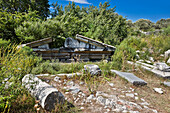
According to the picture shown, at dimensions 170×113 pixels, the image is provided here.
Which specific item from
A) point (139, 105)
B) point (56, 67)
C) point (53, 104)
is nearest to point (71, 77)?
point (56, 67)

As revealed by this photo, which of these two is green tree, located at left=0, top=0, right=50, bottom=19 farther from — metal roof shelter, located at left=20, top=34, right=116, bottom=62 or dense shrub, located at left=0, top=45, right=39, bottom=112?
dense shrub, located at left=0, top=45, right=39, bottom=112

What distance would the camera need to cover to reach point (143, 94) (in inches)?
131

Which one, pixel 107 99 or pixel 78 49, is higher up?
pixel 78 49

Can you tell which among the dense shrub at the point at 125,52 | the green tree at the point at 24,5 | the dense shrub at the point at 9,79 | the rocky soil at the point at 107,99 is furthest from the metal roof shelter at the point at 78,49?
the green tree at the point at 24,5

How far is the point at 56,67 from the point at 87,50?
2481 mm

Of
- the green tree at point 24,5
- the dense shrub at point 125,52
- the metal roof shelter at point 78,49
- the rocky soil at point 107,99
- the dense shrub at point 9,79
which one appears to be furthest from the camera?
the green tree at point 24,5

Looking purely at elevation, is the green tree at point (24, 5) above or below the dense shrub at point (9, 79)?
above

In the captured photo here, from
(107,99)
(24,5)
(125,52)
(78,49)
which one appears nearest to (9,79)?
(107,99)

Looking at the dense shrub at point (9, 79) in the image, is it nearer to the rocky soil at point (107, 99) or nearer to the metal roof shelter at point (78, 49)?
the rocky soil at point (107, 99)

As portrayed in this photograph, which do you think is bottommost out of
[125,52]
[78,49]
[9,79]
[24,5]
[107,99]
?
[107,99]

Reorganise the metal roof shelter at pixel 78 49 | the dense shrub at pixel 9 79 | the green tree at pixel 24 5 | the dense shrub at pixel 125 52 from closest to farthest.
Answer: the dense shrub at pixel 9 79, the dense shrub at pixel 125 52, the metal roof shelter at pixel 78 49, the green tree at pixel 24 5

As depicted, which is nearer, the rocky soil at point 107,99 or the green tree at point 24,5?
the rocky soil at point 107,99

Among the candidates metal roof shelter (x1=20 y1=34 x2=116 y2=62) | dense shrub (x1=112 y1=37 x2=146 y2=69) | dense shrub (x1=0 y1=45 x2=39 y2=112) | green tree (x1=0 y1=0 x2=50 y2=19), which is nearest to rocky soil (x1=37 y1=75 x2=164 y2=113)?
dense shrub (x1=0 y1=45 x2=39 y2=112)

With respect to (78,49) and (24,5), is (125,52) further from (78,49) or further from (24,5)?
(24,5)
